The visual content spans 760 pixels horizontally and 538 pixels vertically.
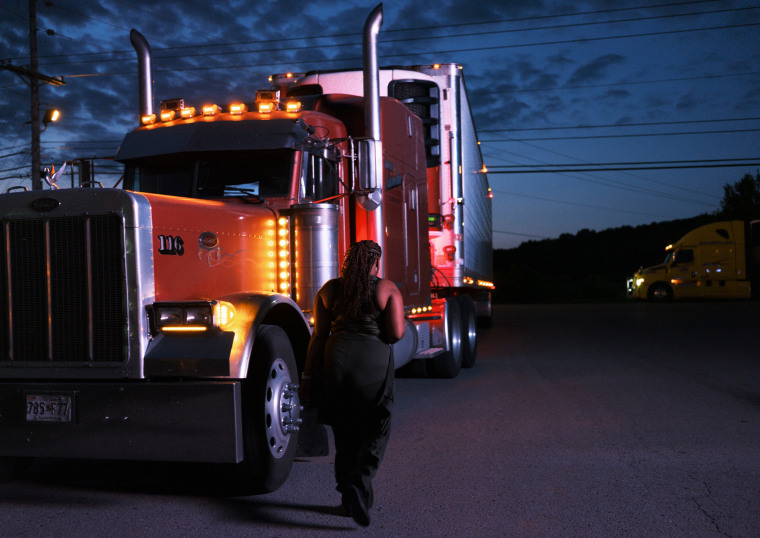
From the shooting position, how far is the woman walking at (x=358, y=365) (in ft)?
15.0

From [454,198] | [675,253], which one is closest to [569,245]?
[675,253]

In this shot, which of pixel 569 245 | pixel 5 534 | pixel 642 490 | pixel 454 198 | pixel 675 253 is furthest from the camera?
pixel 569 245

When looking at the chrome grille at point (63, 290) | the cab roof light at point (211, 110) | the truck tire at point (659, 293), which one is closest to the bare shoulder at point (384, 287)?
the chrome grille at point (63, 290)

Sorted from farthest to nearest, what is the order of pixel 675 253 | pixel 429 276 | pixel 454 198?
pixel 675 253 < pixel 454 198 < pixel 429 276

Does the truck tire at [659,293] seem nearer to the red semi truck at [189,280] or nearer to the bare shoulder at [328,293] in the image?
the red semi truck at [189,280]

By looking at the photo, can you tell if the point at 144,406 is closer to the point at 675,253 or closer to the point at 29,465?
the point at 29,465

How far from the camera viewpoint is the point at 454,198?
36.9 ft

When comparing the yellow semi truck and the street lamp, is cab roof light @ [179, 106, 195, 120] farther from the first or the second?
the yellow semi truck

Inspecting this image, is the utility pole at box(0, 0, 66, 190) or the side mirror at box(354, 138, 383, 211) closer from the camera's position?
the side mirror at box(354, 138, 383, 211)

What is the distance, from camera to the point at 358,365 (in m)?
4.58

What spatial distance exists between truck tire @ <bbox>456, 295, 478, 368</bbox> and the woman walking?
6.95 metres

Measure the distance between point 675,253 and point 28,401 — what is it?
35007 millimetres

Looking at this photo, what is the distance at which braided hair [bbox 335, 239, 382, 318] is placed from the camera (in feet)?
15.1

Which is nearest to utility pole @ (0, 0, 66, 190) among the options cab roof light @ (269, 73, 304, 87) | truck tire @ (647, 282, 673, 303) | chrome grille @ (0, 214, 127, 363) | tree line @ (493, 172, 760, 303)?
cab roof light @ (269, 73, 304, 87)
